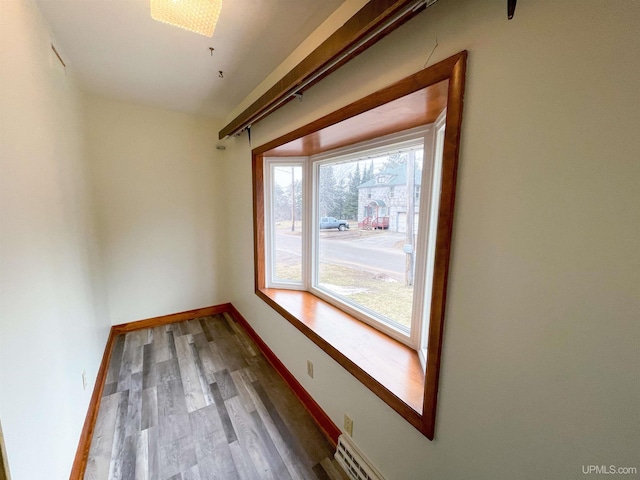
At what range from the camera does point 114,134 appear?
7.98ft

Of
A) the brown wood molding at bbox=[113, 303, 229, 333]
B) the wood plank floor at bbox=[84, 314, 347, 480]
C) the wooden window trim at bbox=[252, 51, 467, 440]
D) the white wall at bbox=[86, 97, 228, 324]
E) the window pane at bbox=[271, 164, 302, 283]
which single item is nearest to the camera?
the wooden window trim at bbox=[252, 51, 467, 440]

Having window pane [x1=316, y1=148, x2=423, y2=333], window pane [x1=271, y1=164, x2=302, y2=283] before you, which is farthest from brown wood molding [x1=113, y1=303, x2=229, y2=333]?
window pane [x1=316, y1=148, x2=423, y2=333]

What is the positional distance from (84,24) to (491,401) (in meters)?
2.52

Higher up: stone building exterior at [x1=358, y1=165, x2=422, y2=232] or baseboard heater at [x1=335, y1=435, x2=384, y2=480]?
stone building exterior at [x1=358, y1=165, x2=422, y2=232]

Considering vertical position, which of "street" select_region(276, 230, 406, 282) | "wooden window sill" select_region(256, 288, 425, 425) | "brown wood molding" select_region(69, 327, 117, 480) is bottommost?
"brown wood molding" select_region(69, 327, 117, 480)

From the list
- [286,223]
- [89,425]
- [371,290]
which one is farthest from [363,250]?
[89,425]

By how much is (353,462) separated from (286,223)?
1.78 metres

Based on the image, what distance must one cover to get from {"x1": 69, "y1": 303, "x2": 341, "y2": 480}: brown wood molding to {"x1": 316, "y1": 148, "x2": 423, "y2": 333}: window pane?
727mm

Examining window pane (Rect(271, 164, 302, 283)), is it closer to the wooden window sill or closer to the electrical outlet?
the wooden window sill

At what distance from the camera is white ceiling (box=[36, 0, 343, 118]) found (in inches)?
48.2

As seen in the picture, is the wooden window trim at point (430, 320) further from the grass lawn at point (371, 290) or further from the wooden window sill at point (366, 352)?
the grass lawn at point (371, 290)

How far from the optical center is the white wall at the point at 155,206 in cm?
245

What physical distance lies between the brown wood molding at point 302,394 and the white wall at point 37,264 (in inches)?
47.8

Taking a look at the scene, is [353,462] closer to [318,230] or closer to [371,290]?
[371,290]
